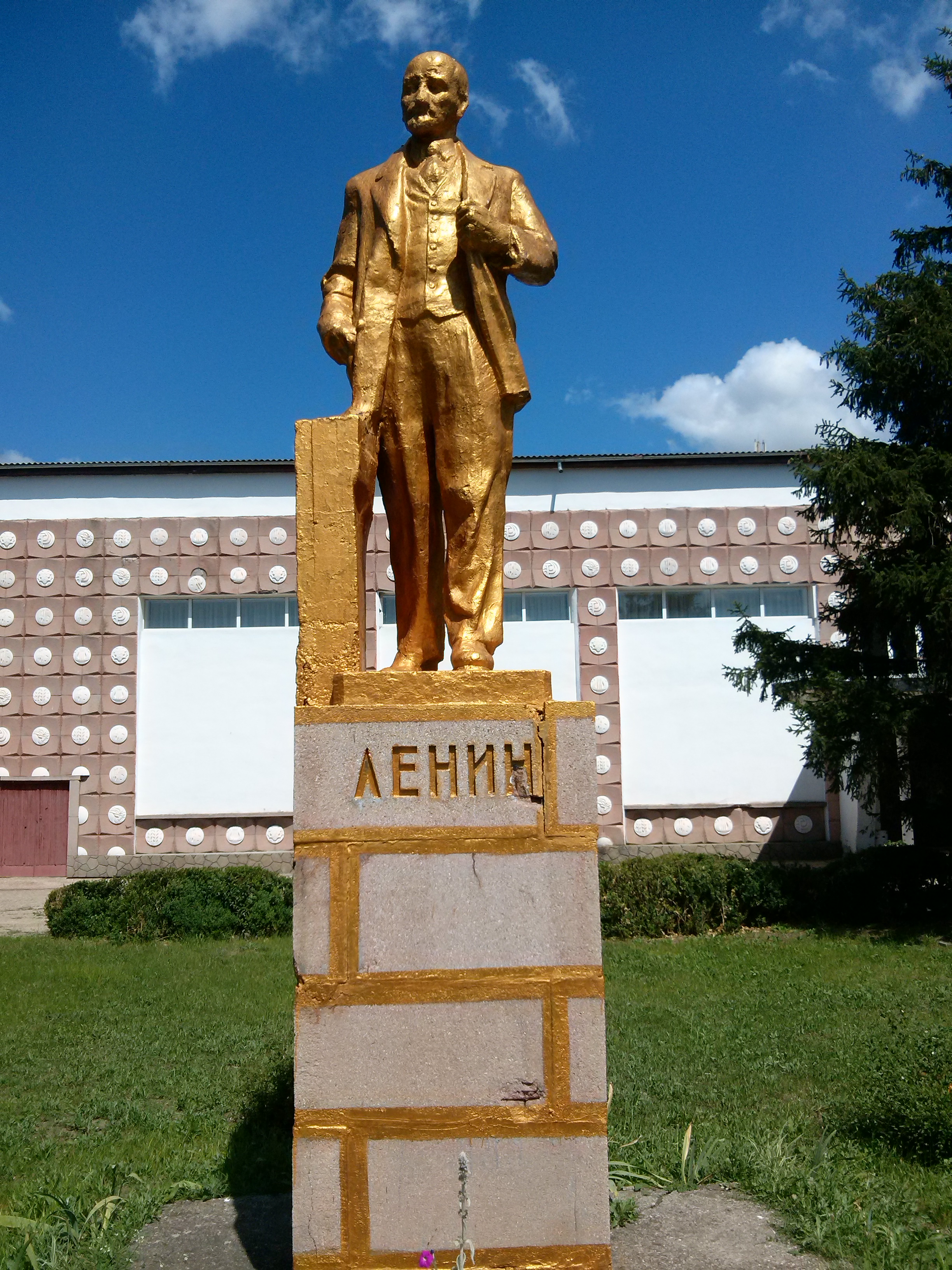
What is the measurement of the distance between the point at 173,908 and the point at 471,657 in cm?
1006

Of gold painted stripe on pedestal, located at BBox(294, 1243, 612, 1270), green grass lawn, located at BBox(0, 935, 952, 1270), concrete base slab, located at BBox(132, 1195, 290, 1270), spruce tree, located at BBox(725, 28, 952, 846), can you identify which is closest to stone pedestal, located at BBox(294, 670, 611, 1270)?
gold painted stripe on pedestal, located at BBox(294, 1243, 612, 1270)

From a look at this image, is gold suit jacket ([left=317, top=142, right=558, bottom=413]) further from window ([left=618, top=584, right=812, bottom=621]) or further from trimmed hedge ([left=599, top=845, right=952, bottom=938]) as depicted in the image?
window ([left=618, top=584, right=812, bottom=621])

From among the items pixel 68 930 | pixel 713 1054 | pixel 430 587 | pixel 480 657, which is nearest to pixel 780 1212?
pixel 480 657

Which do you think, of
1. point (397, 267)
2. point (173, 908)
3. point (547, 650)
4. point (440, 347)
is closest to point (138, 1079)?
point (440, 347)

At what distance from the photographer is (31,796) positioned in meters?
17.6

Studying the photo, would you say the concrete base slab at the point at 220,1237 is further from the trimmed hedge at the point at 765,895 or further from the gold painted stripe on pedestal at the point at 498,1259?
the trimmed hedge at the point at 765,895

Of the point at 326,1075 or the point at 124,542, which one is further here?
the point at 124,542

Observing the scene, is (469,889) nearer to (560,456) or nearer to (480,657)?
(480,657)

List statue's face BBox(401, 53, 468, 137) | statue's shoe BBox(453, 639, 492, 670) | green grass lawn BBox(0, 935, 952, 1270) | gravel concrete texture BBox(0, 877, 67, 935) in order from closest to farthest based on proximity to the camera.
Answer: statue's shoe BBox(453, 639, 492, 670) < statue's face BBox(401, 53, 468, 137) < green grass lawn BBox(0, 935, 952, 1270) < gravel concrete texture BBox(0, 877, 67, 935)

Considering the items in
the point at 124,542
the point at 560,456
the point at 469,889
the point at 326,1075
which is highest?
the point at 560,456

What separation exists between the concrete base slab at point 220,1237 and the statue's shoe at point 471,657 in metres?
2.15

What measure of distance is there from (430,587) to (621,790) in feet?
43.1

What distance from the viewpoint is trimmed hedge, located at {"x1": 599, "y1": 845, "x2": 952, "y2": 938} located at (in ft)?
41.8

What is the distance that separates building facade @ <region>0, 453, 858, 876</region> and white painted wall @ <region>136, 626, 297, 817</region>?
0.03 meters
